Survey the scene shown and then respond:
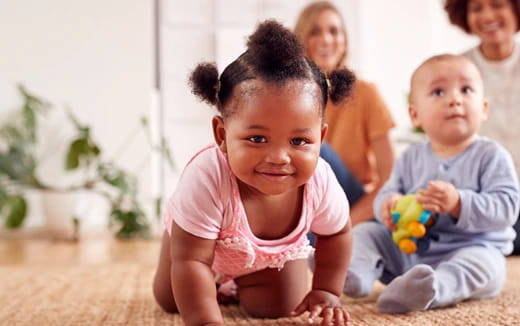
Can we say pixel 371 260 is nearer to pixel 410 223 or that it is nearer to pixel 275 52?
pixel 410 223

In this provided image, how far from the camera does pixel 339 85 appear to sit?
101 centimetres

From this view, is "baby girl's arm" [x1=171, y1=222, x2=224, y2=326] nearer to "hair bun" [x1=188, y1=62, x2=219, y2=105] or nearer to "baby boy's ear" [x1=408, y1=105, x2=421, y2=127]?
"hair bun" [x1=188, y1=62, x2=219, y2=105]

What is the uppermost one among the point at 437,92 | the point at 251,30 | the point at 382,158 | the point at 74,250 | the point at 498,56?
the point at 251,30

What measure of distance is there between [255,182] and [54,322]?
0.47 meters

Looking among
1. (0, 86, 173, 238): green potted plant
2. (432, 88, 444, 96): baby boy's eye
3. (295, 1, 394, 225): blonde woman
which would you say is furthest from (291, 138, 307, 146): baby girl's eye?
(0, 86, 173, 238): green potted plant

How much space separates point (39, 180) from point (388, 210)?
254cm

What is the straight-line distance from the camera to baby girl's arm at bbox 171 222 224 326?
94cm

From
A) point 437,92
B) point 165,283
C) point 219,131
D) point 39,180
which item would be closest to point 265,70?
point 219,131

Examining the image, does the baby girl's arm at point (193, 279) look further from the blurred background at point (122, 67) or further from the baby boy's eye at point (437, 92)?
the blurred background at point (122, 67)

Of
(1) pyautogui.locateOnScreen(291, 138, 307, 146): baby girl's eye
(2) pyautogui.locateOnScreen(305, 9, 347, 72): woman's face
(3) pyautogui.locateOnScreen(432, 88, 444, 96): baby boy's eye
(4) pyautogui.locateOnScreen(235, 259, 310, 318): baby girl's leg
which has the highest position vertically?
(2) pyautogui.locateOnScreen(305, 9, 347, 72): woman's face

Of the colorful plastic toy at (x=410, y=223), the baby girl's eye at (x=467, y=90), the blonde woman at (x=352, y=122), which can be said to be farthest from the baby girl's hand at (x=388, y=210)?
the blonde woman at (x=352, y=122)

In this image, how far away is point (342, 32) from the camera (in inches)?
86.7

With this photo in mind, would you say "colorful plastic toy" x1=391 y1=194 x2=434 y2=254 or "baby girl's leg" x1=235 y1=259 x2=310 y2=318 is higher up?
"colorful plastic toy" x1=391 y1=194 x2=434 y2=254

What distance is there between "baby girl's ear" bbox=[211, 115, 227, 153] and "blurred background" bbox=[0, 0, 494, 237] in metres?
2.49
